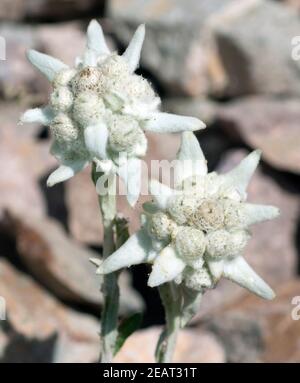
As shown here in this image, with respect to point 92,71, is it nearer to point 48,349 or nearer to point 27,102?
point 48,349

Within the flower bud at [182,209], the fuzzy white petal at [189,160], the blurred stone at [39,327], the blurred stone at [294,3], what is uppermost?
the fuzzy white petal at [189,160]

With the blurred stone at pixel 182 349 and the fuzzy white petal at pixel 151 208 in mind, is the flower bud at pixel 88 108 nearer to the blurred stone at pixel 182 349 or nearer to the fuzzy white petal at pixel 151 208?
the fuzzy white petal at pixel 151 208

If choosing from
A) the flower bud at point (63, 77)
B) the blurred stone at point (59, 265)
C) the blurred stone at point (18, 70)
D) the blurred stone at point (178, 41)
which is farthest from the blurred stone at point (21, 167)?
the flower bud at point (63, 77)

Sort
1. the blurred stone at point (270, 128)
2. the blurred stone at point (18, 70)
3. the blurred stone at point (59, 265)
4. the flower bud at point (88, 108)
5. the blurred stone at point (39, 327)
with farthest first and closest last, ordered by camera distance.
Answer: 1. the blurred stone at point (18, 70)
2. the blurred stone at point (270, 128)
3. the blurred stone at point (59, 265)
4. the blurred stone at point (39, 327)
5. the flower bud at point (88, 108)

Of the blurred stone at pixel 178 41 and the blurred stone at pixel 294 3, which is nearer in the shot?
the blurred stone at pixel 178 41

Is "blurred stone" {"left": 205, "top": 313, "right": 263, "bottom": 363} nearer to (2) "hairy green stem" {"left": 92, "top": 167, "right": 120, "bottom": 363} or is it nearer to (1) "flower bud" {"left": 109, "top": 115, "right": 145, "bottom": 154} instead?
(2) "hairy green stem" {"left": 92, "top": 167, "right": 120, "bottom": 363}

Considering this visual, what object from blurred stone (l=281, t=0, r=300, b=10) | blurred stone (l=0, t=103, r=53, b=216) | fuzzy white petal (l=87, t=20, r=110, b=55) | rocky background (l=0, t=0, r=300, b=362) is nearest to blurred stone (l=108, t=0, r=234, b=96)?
rocky background (l=0, t=0, r=300, b=362)

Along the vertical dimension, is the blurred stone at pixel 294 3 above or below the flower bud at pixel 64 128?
below
